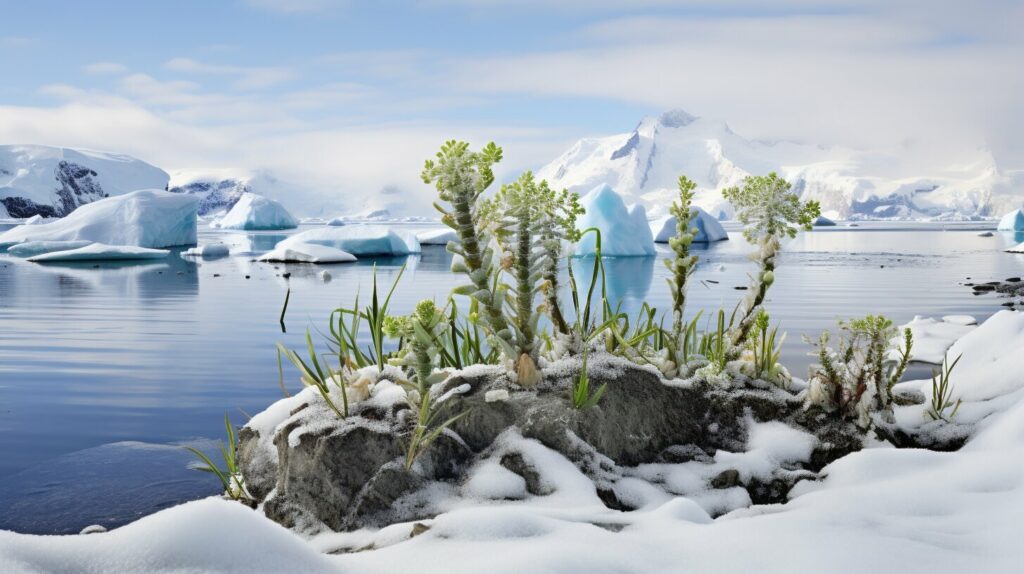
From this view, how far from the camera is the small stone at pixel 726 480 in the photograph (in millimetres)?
3633

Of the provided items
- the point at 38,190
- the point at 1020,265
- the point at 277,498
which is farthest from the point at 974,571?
the point at 38,190

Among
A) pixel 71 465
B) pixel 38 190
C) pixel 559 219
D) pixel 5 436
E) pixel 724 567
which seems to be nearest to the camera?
pixel 724 567

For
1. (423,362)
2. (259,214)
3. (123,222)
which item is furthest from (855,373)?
(259,214)

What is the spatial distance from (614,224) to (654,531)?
94.2 feet

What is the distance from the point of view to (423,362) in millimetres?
3641

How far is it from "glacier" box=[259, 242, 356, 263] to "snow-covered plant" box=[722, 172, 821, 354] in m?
26.0

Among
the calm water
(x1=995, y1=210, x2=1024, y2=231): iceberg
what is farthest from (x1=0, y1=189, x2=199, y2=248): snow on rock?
(x1=995, y1=210, x2=1024, y2=231): iceberg

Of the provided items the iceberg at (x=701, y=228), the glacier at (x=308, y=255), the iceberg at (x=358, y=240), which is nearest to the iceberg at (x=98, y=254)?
the glacier at (x=308, y=255)

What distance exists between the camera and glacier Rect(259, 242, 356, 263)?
2928 cm

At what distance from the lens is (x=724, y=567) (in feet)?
7.95

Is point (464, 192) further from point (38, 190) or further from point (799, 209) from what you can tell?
point (38, 190)

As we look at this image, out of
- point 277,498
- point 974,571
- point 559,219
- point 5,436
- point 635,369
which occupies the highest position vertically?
point 559,219

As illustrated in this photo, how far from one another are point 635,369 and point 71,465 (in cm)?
392

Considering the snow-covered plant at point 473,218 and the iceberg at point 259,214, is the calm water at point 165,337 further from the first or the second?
the iceberg at point 259,214
